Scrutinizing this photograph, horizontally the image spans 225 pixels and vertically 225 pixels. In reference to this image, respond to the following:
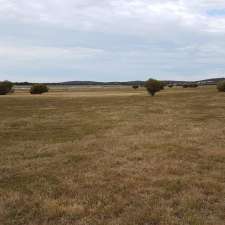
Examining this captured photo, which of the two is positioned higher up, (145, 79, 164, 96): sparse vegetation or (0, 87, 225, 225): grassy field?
(145, 79, 164, 96): sparse vegetation

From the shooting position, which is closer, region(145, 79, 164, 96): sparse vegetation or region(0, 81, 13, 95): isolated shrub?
region(145, 79, 164, 96): sparse vegetation

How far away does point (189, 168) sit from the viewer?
1028 cm

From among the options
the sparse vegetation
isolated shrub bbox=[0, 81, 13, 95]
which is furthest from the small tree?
isolated shrub bbox=[0, 81, 13, 95]

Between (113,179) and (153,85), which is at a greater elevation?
(153,85)

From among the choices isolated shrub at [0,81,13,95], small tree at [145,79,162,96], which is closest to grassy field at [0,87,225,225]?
small tree at [145,79,162,96]

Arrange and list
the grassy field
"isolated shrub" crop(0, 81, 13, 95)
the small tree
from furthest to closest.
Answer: "isolated shrub" crop(0, 81, 13, 95)
the small tree
the grassy field

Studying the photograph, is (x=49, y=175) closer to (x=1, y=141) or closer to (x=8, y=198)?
(x=8, y=198)

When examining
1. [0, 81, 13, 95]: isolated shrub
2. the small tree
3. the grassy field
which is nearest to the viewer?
the grassy field

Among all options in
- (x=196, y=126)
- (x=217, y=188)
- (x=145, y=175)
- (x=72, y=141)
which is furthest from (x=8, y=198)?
(x=196, y=126)

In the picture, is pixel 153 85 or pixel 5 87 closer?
pixel 153 85

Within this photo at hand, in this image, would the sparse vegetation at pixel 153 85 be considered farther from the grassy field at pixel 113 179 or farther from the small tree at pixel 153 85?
the grassy field at pixel 113 179

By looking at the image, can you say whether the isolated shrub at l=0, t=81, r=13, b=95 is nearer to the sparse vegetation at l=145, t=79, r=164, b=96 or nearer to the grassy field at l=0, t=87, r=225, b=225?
the sparse vegetation at l=145, t=79, r=164, b=96

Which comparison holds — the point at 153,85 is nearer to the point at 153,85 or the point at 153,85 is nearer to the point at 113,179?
the point at 153,85

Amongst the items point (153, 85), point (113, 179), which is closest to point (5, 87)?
point (153, 85)
